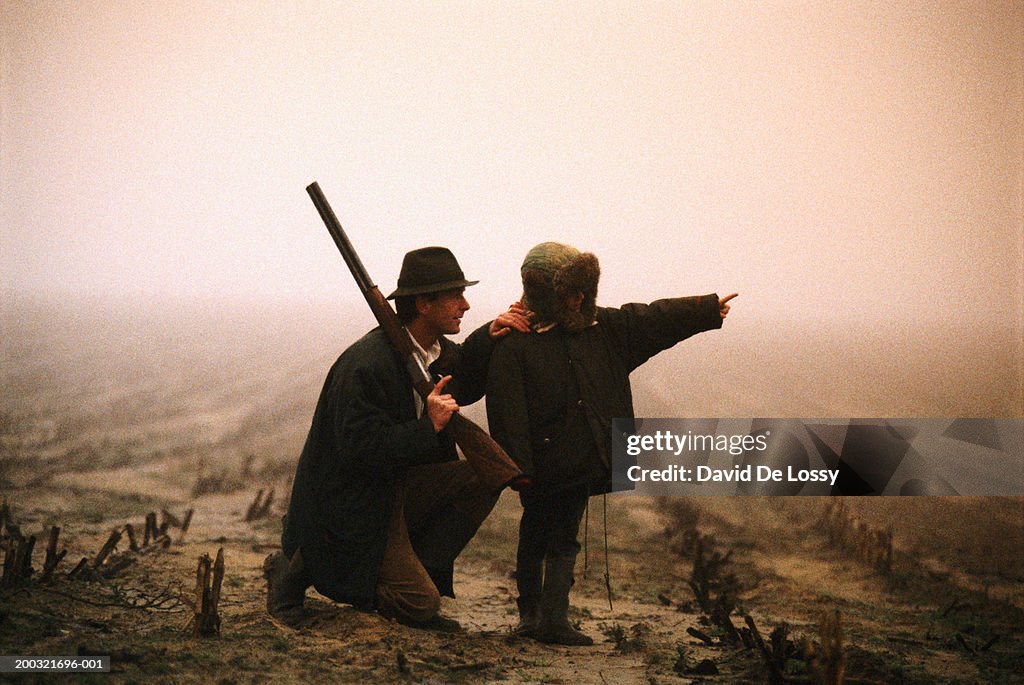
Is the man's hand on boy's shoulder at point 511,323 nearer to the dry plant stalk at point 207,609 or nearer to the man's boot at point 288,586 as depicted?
the man's boot at point 288,586

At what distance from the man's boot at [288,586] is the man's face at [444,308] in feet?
3.33

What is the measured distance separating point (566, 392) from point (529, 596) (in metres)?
0.84

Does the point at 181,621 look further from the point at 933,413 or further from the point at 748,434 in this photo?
the point at 933,413

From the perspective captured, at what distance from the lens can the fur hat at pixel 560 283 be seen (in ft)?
14.5

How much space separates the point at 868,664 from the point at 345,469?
2.16 metres

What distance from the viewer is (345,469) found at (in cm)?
434

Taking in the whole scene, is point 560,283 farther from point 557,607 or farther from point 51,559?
point 51,559

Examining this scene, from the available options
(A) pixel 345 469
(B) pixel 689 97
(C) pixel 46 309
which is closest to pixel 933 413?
(B) pixel 689 97

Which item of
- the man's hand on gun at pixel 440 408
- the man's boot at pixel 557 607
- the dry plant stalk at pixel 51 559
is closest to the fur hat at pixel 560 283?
the man's hand on gun at pixel 440 408

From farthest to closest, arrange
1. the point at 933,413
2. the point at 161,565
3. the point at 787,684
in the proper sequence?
1. the point at 933,413
2. the point at 161,565
3. the point at 787,684

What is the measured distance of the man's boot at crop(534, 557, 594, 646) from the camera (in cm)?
443

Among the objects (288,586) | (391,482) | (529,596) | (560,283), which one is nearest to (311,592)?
(288,586)

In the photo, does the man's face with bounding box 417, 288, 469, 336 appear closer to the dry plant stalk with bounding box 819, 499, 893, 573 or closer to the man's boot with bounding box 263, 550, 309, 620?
the man's boot with bounding box 263, 550, 309, 620

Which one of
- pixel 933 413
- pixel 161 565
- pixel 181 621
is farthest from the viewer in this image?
pixel 933 413
